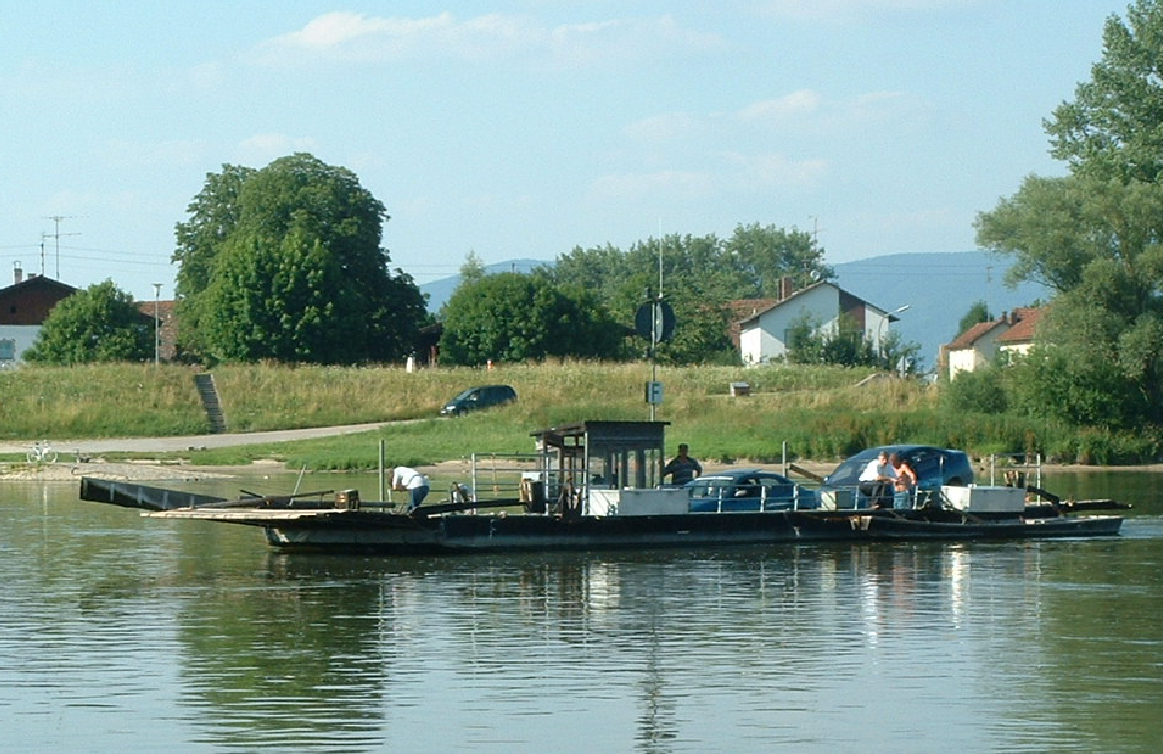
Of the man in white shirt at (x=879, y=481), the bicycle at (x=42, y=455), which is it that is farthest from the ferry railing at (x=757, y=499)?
the bicycle at (x=42, y=455)

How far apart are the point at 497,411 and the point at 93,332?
44.5 m

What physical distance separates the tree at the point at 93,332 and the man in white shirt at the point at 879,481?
247 ft

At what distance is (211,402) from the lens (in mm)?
79062

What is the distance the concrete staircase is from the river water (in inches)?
1575

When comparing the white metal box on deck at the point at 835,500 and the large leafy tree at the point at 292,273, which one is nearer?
the white metal box on deck at the point at 835,500

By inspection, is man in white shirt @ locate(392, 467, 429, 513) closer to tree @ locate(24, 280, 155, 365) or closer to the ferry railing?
the ferry railing

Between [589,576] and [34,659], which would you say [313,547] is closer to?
[589,576]

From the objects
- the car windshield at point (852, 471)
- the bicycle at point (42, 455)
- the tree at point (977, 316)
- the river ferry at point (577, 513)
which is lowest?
the river ferry at point (577, 513)

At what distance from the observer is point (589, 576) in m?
30.9

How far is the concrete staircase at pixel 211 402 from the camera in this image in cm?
7571

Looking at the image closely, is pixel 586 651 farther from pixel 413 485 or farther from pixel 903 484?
pixel 903 484

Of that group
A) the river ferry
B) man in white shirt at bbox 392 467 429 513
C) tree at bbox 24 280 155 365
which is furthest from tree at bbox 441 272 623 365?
man in white shirt at bbox 392 467 429 513

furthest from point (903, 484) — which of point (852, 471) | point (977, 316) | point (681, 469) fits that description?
point (977, 316)

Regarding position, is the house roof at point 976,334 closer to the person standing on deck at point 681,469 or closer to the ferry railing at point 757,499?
the ferry railing at point 757,499
